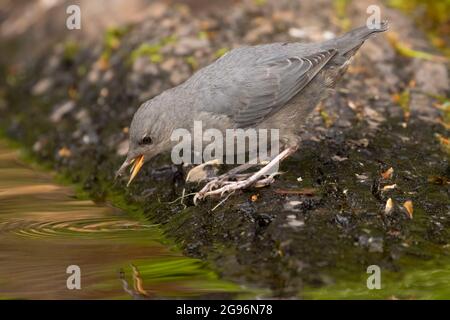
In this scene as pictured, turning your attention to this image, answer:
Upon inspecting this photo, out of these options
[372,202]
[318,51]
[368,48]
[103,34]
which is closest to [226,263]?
[372,202]

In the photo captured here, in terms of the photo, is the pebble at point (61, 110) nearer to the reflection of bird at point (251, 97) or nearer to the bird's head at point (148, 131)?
the reflection of bird at point (251, 97)

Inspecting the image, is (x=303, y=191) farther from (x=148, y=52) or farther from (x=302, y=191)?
(x=148, y=52)

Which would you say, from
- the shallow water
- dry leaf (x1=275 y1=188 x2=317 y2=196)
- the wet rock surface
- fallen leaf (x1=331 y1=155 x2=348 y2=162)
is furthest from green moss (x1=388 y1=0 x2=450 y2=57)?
the shallow water

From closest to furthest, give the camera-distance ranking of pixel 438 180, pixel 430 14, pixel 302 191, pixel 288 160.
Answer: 1. pixel 302 191
2. pixel 438 180
3. pixel 288 160
4. pixel 430 14

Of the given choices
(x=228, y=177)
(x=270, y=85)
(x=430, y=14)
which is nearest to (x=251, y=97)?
(x=270, y=85)

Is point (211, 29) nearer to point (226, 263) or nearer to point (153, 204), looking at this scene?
point (153, 204)

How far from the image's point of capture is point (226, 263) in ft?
14.9

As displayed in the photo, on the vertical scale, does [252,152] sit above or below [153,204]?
above

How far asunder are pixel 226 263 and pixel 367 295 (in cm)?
84

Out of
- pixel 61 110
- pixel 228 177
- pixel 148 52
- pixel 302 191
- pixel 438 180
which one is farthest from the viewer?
pixel 61 110

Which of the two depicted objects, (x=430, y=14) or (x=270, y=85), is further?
(x=430, y=14)

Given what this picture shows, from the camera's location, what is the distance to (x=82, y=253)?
4926 millimetres

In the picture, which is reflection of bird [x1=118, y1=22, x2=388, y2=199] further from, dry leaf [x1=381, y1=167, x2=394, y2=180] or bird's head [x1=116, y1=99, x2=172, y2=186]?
dry leaf [x1=381, y1=167, x2=394, y2=180]

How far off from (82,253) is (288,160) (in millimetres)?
1761
